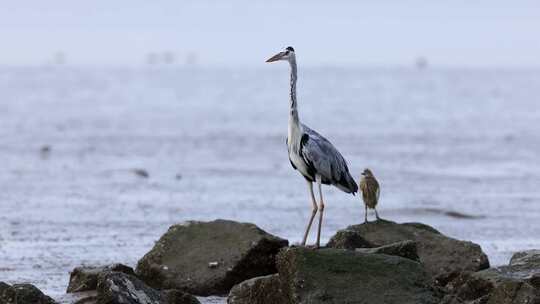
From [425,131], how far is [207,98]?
34.4 m

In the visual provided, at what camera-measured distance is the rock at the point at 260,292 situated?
1030 centimetres

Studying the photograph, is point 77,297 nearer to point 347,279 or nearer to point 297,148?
point 297,148

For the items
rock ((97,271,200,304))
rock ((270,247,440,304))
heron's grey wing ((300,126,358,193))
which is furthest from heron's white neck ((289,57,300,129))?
rock ((97,271,200,304))

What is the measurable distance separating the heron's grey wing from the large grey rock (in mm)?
1397

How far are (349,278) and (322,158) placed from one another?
175 cm

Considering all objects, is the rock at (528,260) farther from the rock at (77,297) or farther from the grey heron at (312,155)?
the rock at (77,297)

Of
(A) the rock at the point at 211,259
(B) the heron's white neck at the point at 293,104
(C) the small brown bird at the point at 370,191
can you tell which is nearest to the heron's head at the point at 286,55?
(B) the heron's white neck at the point at 293,104

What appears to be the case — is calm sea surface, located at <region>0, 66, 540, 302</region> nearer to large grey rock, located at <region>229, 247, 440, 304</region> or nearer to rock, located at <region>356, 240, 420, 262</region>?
large grey rock, located at <region>229, 247, 440, 304</region>

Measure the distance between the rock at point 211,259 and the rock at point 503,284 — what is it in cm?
196

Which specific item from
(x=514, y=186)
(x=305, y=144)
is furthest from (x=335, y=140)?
(x=305, y=144)

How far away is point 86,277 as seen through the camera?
37.4 feet

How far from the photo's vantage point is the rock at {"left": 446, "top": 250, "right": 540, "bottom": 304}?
9602 mm

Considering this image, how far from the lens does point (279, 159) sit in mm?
29266

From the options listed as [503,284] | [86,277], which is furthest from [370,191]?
[503,284]
